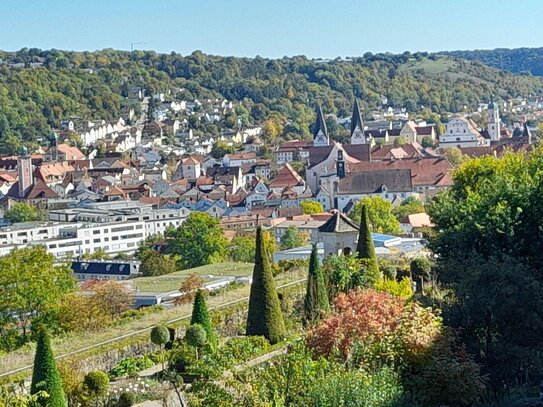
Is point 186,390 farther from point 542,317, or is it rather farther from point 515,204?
point 515,204

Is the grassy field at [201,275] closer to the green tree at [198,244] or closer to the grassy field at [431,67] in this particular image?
the green tree at [198,244]

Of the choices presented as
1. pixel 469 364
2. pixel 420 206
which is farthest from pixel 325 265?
pixel 420 206

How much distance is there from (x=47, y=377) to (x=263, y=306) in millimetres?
Answer: 5200

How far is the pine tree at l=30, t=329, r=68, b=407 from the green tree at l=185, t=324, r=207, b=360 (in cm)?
270

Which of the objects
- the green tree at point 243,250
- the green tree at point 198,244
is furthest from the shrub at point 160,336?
the green tree at point 198,244

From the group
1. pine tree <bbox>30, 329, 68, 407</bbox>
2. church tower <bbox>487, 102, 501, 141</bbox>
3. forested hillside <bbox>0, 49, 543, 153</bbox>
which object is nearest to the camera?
pine tree <bbox>30, 329, 68, 407</bbox>

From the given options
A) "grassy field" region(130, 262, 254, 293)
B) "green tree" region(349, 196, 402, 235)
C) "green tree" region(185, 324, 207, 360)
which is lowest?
"green tree" region(349, 196, 402, 235)

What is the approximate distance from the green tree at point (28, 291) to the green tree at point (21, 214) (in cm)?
5232

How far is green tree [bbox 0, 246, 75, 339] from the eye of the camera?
21.7 meters

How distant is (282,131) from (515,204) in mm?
110211

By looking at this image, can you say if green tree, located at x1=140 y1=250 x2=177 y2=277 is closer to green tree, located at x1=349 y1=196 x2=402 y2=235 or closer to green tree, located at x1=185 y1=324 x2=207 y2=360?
green tree, located at x1=349 y1=196 x2=402 y2=235

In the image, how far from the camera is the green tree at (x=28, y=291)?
21.7 m

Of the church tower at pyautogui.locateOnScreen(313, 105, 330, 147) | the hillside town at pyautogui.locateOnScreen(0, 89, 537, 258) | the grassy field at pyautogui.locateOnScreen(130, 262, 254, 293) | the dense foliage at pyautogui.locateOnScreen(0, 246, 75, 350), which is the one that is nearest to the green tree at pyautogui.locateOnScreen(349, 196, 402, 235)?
the hillside town at pyautogui.locateOnScreen(0, 89, 537, 258)

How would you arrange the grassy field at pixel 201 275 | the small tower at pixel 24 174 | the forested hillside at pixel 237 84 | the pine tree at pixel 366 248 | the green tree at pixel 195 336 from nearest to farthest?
the green tree at pixel 195 336, the pine tree at pixel 366 248, the grassy field at pixel 201 275, the small tower at pixel 24 174, the forested hillside at pixel 237 84
